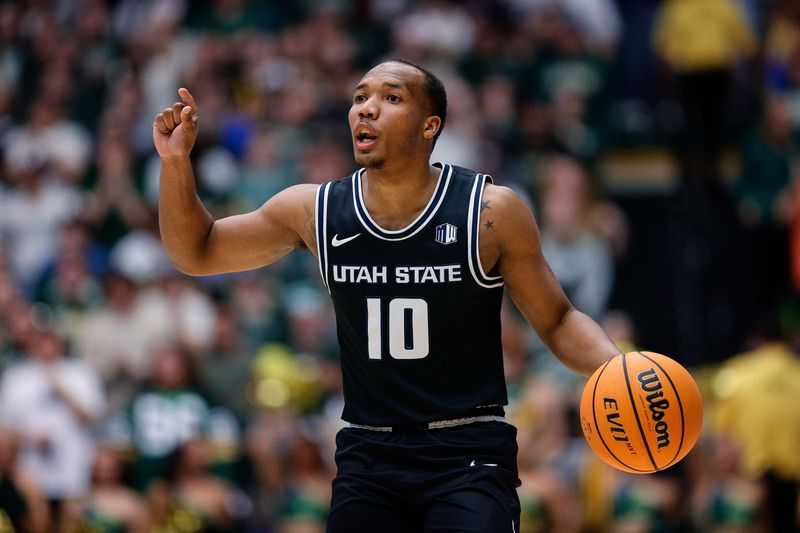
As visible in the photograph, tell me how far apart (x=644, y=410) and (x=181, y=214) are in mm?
2022

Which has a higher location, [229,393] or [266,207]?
[266,207]

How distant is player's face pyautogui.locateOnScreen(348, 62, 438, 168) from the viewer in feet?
16.9

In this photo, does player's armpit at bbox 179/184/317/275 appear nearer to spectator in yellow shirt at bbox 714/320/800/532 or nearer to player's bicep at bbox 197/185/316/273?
player's bicep at bbox 197/185/316/273

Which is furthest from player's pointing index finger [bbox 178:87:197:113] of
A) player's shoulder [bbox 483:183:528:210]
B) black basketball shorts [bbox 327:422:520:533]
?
Result: black basketball shorts [bbox 327:422:520:533]

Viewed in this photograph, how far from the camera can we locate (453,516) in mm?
4871

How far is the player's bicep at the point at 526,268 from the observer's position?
514 cm

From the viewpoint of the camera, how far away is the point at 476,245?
5.10 meters

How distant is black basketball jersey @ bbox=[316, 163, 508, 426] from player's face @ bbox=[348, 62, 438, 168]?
9.3 inches

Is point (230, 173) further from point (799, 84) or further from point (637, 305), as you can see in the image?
point (799, 84)

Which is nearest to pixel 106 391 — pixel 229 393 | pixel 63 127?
pixel 229 393

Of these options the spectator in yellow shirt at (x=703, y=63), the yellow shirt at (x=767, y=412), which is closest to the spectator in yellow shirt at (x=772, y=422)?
the yellow shirt at (x=767, y=412)

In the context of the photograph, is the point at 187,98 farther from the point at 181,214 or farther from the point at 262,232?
the point at 262,232

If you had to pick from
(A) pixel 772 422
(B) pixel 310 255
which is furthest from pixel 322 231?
(B) pixel 310 255

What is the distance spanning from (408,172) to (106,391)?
679 cm
